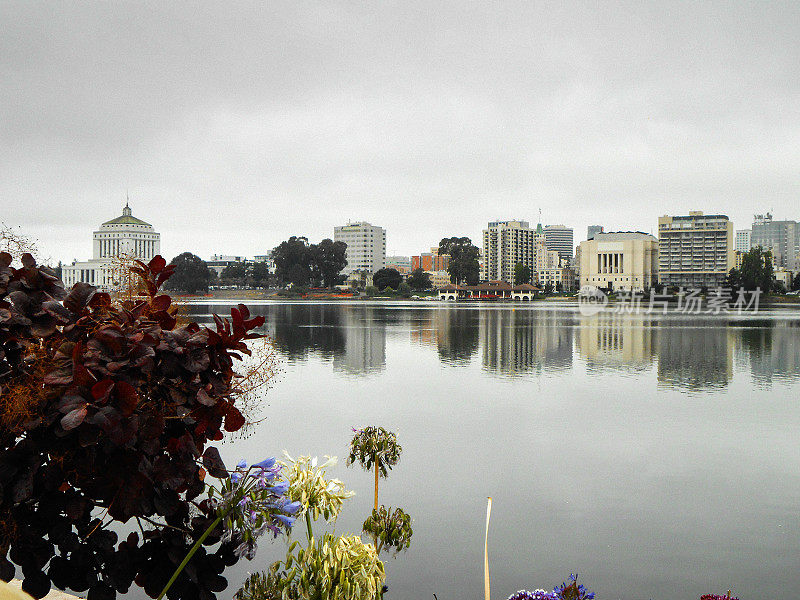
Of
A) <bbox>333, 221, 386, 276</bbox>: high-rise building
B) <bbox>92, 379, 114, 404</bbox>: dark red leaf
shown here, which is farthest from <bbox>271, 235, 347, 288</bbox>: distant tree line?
<bbox>92, 379, 114, 404</bbox>: dark red leaf

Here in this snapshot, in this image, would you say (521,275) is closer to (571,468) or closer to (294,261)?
(294,261)

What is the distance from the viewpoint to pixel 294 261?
4225 inches

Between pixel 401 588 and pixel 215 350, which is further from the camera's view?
pixel 401 588

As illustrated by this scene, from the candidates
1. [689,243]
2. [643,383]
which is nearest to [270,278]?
[689,243]

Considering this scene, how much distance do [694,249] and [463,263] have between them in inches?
2422

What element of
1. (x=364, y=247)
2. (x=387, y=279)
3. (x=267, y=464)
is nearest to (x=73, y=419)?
(x=267, y=464)

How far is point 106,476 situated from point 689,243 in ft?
512

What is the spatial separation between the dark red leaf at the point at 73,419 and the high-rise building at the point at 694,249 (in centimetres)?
14835

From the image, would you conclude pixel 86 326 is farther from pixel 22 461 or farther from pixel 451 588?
pixel 451 588

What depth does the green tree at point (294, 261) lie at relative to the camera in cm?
10644

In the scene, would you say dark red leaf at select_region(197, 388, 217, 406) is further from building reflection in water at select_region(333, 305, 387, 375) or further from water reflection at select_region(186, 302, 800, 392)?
building reflection in water at select_region(333, 305, 387, 375)

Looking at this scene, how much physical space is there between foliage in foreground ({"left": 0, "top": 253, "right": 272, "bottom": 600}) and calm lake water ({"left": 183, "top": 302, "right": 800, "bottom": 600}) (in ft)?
6.14

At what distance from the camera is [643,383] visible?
12.3 meters

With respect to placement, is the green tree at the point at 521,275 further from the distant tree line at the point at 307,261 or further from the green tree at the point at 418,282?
the distant tree line at the point at 307,261
